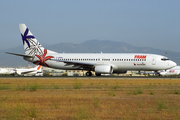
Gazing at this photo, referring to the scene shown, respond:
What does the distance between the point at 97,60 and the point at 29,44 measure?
1210 cm

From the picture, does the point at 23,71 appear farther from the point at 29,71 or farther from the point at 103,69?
the point at 103,69

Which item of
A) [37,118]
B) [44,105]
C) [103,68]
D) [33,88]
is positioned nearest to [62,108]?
[44,105]

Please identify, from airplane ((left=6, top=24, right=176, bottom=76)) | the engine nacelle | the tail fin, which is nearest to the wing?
airplane ((left=6, top=24, right=176, bottom=76))

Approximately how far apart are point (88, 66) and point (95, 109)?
112 feet

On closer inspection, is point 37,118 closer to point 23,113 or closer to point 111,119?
point 23,113

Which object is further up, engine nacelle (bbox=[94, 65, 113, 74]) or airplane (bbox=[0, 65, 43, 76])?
airplane (bbox=[0, 65, 43, 76])

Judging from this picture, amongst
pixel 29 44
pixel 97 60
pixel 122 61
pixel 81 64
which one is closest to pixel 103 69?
pixel 97 60

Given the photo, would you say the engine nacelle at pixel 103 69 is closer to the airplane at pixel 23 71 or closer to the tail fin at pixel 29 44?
the tail fin at pixel 29 44

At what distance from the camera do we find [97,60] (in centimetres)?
4781

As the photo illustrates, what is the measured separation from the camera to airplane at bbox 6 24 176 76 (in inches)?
1791

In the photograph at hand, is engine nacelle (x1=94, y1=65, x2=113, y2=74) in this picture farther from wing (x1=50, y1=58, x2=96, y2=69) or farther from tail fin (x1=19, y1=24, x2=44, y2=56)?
tail fin (x1=19, y1=24, x2=44, y2=56)

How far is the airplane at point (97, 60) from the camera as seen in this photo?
45500mm

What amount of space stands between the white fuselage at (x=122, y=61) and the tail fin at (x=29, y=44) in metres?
2.51

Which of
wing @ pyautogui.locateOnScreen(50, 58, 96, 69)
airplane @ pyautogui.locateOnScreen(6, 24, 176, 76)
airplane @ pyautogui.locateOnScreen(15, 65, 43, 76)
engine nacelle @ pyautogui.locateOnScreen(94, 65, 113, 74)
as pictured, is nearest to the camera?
engine nacelle @ pyautogui.locateOnScreen(94, 65, 113, 74)
